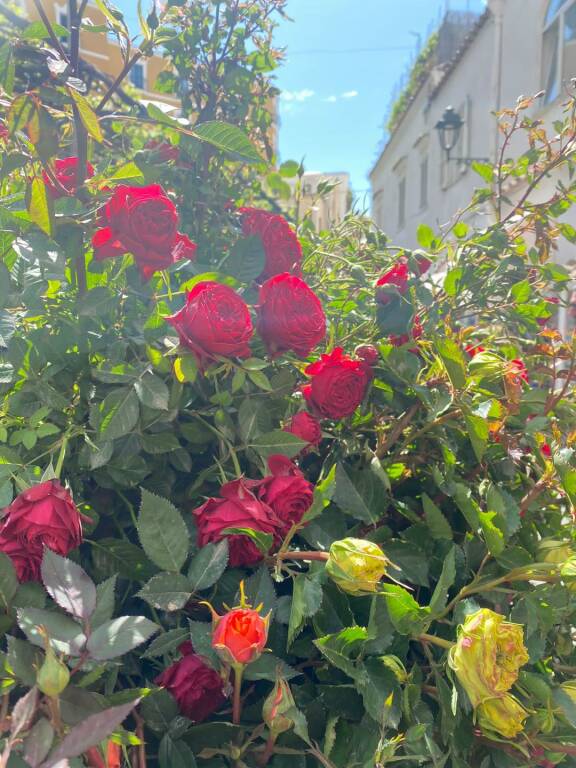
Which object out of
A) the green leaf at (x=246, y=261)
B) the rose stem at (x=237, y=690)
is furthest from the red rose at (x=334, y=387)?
the rose stem at (x=237, y=690)

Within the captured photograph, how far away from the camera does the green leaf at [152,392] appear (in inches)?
17.9

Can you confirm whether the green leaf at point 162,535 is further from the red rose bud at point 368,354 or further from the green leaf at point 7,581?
the red rose bud at point 368,354

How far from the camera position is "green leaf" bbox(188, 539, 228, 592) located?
0.41 metres

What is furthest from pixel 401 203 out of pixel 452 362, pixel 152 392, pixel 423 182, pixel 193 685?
pixel 193 685

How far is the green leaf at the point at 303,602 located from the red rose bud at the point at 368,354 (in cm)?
24

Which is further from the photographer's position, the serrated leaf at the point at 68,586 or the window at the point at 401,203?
the window at the point at 401,203

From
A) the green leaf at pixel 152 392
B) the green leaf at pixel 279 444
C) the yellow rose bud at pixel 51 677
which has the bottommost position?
the yellow rose bud at pixel 51 677

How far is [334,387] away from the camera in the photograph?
1.69 feet

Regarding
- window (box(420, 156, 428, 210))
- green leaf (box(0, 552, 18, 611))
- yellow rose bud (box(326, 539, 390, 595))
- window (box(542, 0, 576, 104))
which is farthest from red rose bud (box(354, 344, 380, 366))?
window (box(420, 156, 428, 210))

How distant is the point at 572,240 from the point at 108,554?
76cm

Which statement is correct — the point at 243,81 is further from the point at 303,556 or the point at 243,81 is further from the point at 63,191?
the point at 303,556

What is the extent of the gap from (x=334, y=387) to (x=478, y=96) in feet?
26.0

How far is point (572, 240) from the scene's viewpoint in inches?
34.2

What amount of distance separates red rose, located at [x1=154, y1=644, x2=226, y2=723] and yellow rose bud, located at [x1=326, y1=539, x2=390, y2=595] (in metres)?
0.10
